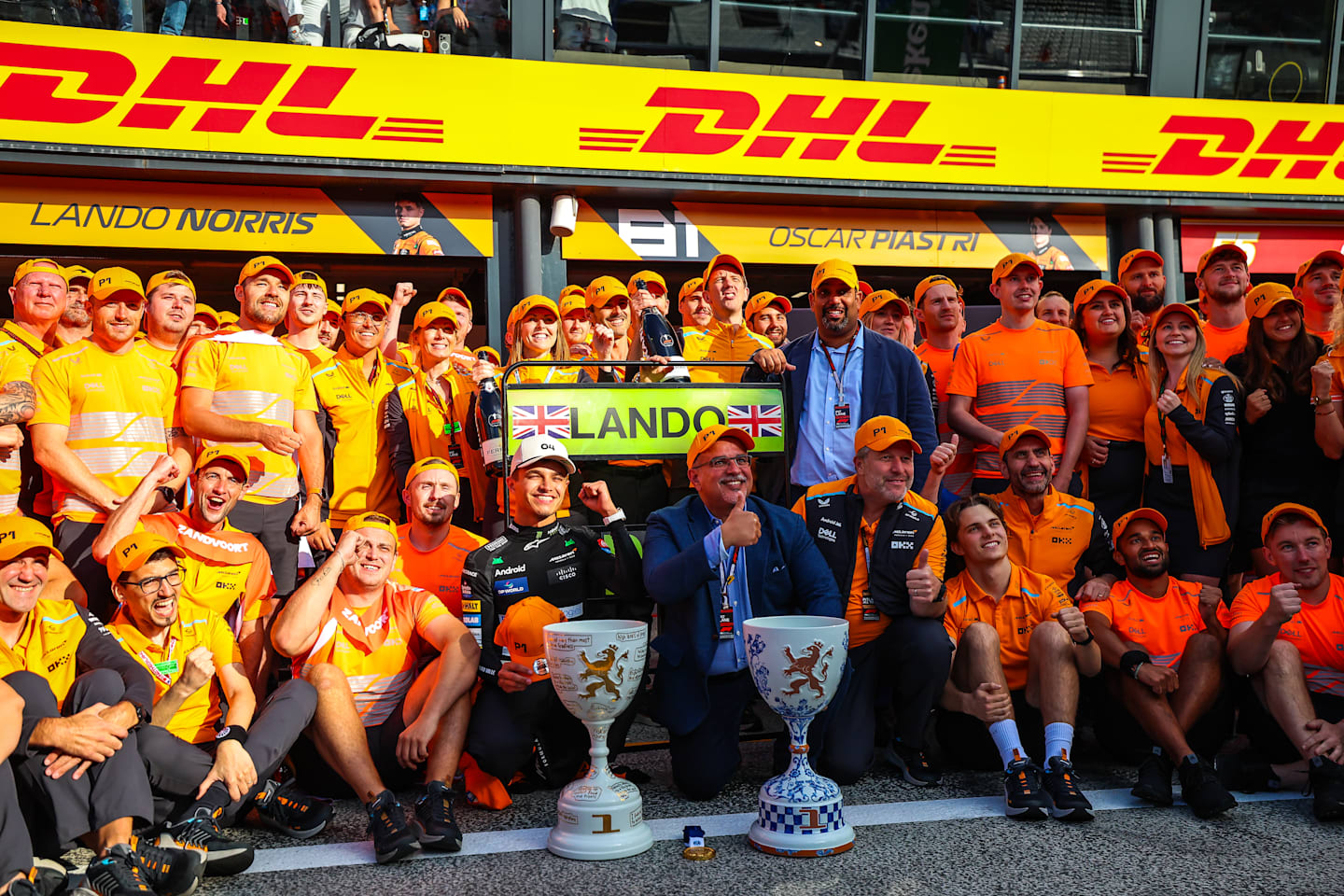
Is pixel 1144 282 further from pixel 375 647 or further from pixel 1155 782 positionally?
pixel 375 647

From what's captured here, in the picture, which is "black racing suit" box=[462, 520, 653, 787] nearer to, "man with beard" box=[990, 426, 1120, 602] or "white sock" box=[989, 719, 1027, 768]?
"white sock" box=[989, 719, 1027, 768]

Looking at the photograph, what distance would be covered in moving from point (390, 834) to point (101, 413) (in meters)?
2.72

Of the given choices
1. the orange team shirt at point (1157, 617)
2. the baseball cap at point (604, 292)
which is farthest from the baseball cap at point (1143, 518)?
the baseball cap at point (604, 292)

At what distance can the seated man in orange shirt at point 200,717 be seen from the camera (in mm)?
3453

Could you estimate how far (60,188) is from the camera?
360 inches

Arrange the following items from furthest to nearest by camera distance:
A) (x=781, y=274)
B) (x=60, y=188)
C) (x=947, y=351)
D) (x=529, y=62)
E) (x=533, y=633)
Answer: (x=781, y=274), (x=529, y=62), (x=60, y=188), (x=947, y=351), (x=533, y=633)

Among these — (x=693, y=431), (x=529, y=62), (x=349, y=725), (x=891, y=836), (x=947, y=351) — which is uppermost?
(x=529, y=62)

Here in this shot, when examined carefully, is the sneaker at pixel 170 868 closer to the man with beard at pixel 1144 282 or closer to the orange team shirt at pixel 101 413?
the orange team shirt at pixel 101 413

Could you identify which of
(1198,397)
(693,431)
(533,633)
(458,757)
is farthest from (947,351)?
(458,757)

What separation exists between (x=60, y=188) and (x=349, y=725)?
7701mm

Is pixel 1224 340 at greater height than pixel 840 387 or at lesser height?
greater

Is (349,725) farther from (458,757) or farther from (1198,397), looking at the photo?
(1198,397)

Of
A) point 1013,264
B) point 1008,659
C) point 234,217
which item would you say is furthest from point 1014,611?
point 234,217

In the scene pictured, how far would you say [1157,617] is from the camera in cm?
438
